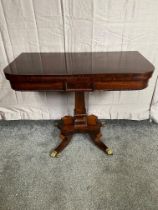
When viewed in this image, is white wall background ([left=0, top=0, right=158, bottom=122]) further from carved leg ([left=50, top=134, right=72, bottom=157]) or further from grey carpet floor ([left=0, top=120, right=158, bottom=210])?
carved leg ([left=50, top=134, right=72, bottom=157])

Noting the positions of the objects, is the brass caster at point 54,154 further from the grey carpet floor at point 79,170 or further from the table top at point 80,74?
the table top at point 80,74

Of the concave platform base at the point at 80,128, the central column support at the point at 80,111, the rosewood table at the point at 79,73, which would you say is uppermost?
the rosewood table at the point at 79,73

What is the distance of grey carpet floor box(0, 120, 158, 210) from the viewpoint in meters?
1.01

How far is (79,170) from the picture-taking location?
1.19 metres

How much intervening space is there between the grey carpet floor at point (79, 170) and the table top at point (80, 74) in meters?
0.55

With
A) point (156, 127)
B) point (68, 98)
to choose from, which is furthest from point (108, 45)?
point (156, 127)

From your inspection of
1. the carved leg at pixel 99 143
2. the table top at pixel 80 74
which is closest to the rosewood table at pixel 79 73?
the table top at pixel 80 74

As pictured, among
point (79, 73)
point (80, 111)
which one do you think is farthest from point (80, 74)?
point (80, 111)

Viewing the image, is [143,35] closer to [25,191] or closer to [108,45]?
[108,45]

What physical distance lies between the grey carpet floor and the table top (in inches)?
21.6

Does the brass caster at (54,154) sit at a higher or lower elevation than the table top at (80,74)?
lower

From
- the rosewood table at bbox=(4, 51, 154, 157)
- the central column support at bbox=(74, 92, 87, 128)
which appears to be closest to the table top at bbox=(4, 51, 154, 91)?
the rosewood table at bbox=(4, 51, 154, 157)

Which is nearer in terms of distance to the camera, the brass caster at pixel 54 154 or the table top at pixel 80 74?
the table top at pixel 80 74

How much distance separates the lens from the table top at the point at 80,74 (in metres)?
0.93
